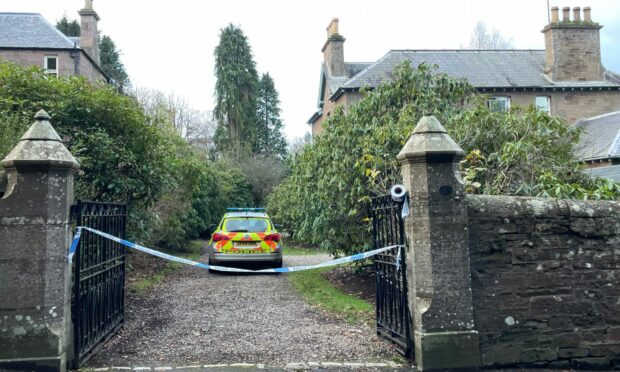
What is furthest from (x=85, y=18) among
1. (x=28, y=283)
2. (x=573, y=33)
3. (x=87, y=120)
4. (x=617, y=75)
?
(x=617, y=75)

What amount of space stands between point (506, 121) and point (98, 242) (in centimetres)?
744

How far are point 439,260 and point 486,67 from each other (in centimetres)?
2649

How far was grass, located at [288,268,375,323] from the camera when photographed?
298 inches

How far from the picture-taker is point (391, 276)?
5652mm

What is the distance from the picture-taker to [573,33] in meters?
27.4

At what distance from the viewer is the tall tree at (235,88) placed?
4444 centimetres

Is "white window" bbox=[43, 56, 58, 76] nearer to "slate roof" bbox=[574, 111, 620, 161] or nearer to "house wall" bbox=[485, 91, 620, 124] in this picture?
"slate roof" bbox=[574, 111, 620, 161]

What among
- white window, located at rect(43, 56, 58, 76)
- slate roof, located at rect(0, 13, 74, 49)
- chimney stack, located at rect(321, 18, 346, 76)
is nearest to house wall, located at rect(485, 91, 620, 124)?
chimney stack, located at rect(321, 18, 346, 76)

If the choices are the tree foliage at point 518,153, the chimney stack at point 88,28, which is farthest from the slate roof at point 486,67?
the tree foliage at point 518,153

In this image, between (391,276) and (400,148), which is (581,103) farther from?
(391,276)

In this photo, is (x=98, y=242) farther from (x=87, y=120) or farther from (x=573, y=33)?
(x=573, y=33)

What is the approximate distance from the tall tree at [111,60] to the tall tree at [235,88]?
10133 mm

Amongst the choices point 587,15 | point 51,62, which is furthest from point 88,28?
point 587,15

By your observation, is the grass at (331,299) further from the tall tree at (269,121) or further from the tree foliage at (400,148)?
the tall tree at (269,121)
